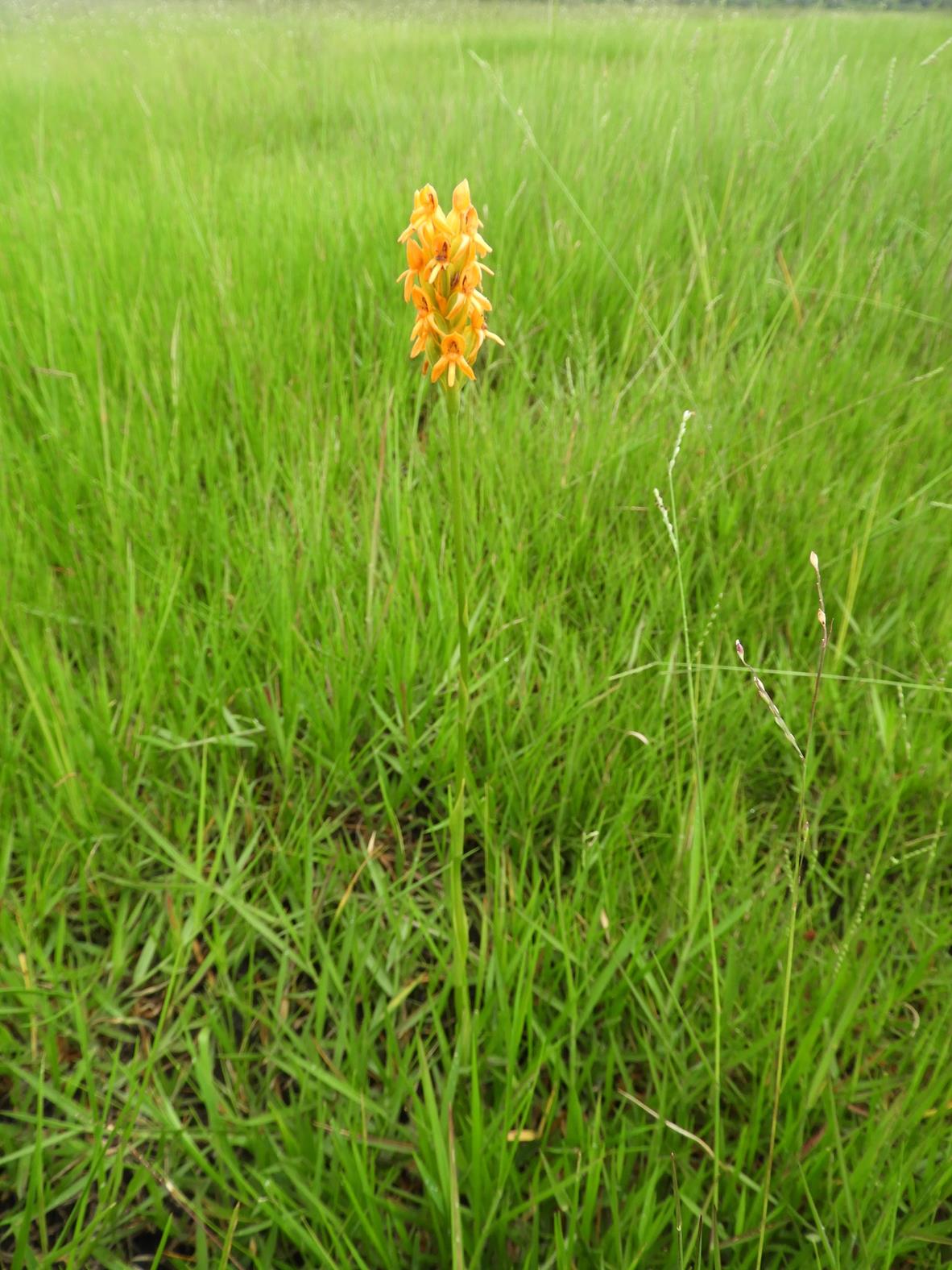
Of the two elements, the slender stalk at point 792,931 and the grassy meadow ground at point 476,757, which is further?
the grassy meadow ground at point 476,757

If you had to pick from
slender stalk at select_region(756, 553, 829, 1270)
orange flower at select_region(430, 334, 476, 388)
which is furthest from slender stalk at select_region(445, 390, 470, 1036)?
slender stalk at select_region(756, 553, 829, 1270)

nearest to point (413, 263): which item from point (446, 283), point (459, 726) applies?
point (446, 283)

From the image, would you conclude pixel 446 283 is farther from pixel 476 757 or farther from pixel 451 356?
pixel 476 757

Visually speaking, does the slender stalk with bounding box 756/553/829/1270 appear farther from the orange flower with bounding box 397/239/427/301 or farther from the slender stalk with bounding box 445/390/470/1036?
the orange flower with bounding box 397/239/427/301

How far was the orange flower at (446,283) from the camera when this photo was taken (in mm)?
562

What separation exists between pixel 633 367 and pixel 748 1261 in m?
1.60

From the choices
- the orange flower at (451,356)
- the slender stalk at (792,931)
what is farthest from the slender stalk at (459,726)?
the slender stalk at (792,931)

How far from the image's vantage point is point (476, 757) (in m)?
1.05

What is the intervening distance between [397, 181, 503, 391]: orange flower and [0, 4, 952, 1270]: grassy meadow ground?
11.2 inches

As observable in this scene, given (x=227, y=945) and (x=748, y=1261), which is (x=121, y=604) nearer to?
(x=227, y=945)

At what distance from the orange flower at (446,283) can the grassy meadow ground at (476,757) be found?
0.94 feet

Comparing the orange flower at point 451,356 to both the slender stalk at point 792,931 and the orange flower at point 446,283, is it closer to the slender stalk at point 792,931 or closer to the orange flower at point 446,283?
the orange flower at point 446,283

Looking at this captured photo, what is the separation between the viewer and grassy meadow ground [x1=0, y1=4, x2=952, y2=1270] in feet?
2.29

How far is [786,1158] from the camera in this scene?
0.72m
